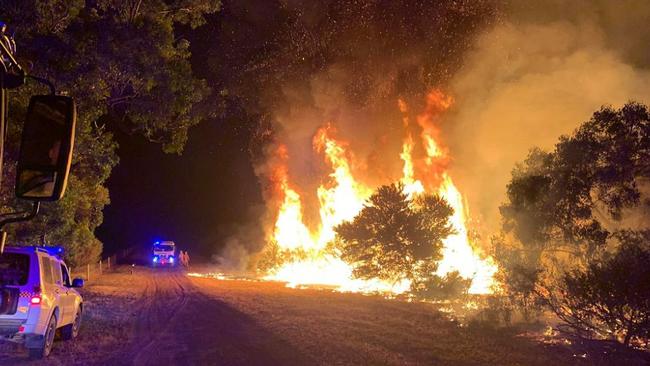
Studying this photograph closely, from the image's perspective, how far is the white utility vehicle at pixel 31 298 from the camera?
25.3 ft

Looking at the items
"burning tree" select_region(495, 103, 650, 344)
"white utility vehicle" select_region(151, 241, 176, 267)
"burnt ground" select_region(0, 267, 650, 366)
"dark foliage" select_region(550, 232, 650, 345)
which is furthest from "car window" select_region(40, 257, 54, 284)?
"white utility vehicle" select_region(151, 241, 176, 267)

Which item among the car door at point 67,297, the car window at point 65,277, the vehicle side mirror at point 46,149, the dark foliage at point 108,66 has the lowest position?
the car door at point 67,297

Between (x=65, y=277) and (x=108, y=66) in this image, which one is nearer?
(x=65, y=277)

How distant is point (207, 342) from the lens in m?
10.1

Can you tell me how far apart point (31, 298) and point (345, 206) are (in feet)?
76.5

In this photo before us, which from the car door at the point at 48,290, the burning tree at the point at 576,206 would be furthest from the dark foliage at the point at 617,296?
the car door at the point at 48,290

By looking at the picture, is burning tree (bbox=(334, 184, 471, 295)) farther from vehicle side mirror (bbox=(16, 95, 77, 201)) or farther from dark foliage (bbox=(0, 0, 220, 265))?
vehicle side mirror (bbox=(16, 95, 77, 201))

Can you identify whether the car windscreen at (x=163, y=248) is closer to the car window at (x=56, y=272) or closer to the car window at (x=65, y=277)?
the car window at (x=65, y=277)

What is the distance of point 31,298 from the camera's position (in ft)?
25.9

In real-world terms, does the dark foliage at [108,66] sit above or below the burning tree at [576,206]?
above

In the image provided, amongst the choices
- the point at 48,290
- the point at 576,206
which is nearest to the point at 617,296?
the point at 576,206

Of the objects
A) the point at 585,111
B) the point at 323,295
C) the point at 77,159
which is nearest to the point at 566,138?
the point at 585,111

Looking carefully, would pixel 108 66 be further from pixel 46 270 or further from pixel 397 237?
pixel 397 237

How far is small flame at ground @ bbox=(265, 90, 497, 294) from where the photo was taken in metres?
24.5
